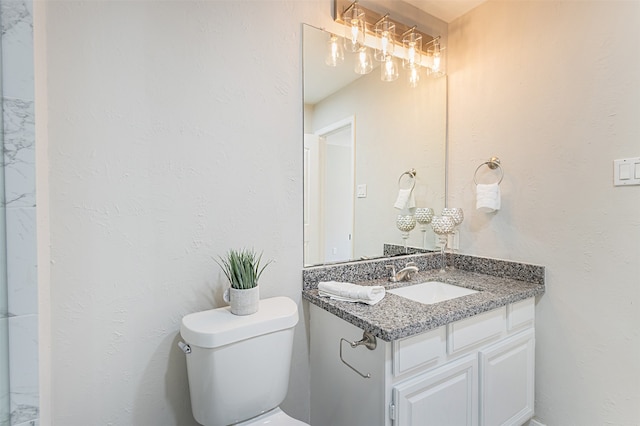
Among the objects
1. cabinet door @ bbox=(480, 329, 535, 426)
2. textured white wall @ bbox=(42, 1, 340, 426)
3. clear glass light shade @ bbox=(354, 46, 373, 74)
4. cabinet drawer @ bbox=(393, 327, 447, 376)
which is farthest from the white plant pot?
clear glass light shade @ bbox=(354, 46, 373, 74)

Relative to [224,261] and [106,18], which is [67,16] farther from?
[224,261]

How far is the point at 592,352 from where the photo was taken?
51.8 inches

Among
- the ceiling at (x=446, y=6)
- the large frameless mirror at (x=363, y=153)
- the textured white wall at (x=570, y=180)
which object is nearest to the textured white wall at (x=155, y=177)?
the large frameless mirror at (x=363, y=153)

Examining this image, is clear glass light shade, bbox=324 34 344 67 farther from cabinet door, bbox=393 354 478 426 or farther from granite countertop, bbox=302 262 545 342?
cabinet door, bbox=393 354 478 426

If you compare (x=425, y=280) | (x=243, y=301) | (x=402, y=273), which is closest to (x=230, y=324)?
(x=243, y=301)

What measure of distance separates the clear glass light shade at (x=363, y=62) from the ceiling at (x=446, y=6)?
424 mm

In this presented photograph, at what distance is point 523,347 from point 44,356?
70.0 inches

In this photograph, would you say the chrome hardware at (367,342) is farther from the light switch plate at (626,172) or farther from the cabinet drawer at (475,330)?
the light switch plate at (626,172)

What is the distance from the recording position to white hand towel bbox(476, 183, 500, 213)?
159cm

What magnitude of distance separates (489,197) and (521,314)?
572 millimetres

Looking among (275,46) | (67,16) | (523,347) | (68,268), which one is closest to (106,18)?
(67,16)

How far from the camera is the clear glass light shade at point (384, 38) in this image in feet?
5.17

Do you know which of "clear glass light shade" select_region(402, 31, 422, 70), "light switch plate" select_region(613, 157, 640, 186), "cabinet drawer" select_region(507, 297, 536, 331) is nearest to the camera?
"light switch plate" select_region(613, 157, 640, 186)

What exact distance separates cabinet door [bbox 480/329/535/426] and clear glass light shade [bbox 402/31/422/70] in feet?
4.80
